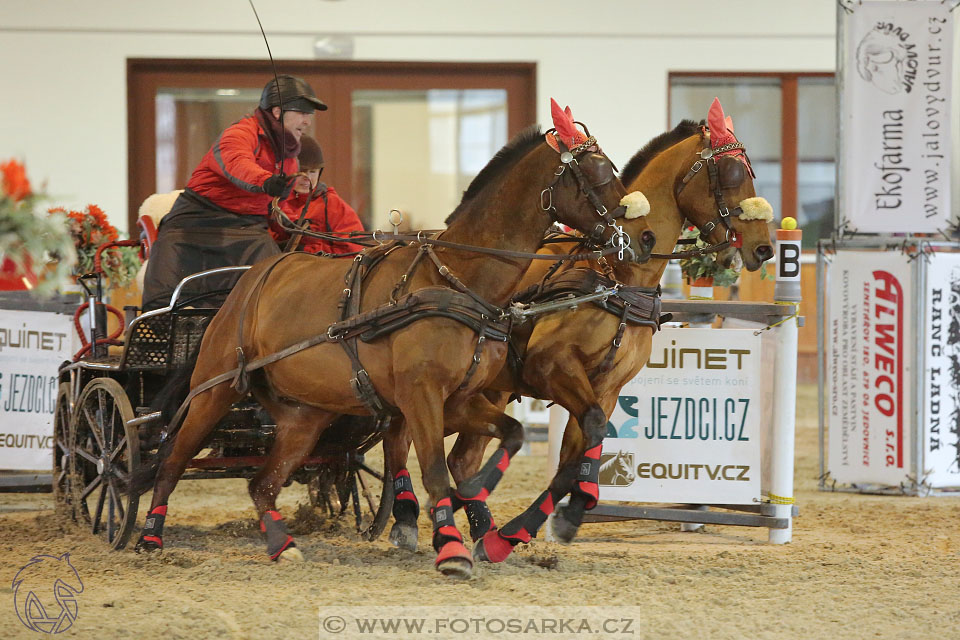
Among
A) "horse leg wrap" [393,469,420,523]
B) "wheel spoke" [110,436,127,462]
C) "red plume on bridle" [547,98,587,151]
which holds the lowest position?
"horse leg wrap" [393,469,420,523]

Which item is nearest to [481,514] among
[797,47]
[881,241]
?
[881,241]

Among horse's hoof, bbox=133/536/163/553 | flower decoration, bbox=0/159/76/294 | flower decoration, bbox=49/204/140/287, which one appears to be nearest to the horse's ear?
flower decoration, bbox=0/159/76/294

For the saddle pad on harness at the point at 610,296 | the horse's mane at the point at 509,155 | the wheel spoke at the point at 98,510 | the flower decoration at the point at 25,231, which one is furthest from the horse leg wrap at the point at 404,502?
the flower decoration at the point at 25,231

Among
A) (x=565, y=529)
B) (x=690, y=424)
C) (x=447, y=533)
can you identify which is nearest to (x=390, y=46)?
(x=690, y=424)

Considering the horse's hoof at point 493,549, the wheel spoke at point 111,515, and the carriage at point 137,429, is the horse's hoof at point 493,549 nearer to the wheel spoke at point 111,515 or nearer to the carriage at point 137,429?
the carriage at point 137,429

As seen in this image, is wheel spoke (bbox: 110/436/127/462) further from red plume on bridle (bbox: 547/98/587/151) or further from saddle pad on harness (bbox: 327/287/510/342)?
red plume on bridle (bbox: 547/98/587/151)

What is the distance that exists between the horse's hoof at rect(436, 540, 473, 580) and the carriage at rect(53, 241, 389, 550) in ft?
3.72

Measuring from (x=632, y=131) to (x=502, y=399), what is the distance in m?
7.40

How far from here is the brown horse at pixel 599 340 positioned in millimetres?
4840

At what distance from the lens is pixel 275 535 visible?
16.4ft

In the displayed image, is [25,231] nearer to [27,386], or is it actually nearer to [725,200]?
[725,200]

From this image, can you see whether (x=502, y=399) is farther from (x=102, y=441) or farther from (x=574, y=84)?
(x=574, y=84)

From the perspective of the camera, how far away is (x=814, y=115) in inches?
517

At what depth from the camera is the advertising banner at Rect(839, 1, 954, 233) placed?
24.1 ft
